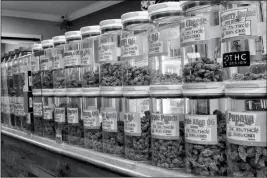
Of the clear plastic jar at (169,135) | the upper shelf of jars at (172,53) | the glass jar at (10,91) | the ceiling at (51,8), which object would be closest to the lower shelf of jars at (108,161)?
the clear plastic jar at (169,135)

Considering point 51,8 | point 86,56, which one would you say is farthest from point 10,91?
point 51,8

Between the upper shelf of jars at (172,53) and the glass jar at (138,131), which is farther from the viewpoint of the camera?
the glass jar at (138,131)

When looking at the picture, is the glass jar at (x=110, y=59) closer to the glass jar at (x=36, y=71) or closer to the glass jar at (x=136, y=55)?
the glass jar at (x=136, y=55)

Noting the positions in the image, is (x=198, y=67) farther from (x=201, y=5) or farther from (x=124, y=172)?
(x=124, y=172)

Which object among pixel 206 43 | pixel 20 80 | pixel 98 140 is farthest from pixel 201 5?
pixel 20 80

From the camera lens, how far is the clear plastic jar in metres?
0.68

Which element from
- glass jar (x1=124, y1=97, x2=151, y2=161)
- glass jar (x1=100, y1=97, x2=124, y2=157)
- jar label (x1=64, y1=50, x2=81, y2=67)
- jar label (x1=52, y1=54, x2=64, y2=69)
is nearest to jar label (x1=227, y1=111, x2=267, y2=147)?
glass jar (x1=124, y1=97, x2=151, y2=161)

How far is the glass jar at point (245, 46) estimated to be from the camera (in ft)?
1.82

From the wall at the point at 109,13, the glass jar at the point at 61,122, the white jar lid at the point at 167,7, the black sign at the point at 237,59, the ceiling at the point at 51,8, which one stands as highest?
the ceiling at the point at 51,8

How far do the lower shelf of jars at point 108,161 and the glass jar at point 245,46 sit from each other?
Answer: 0.63 feet

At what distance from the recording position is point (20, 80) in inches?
57.4

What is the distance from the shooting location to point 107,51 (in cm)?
91

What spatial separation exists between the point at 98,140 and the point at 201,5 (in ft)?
1.53

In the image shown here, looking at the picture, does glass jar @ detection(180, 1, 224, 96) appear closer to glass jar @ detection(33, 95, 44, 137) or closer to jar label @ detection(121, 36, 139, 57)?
jar label @ detection(121, 36, 139, 57)
